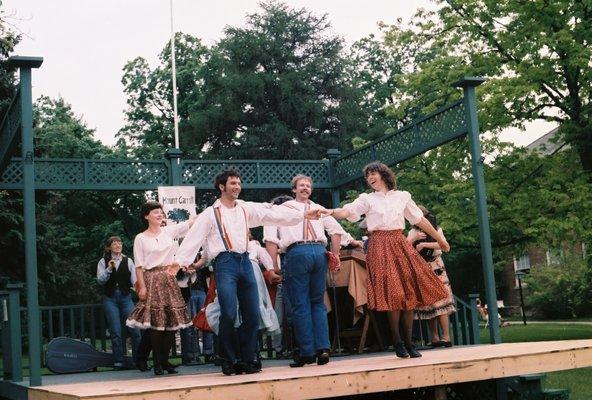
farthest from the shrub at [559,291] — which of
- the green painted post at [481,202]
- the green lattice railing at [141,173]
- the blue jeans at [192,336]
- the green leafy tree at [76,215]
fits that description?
the blue jeans at [192,336]

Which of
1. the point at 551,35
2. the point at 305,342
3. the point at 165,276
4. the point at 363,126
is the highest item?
the point at 363,126

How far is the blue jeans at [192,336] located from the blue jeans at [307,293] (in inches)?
107

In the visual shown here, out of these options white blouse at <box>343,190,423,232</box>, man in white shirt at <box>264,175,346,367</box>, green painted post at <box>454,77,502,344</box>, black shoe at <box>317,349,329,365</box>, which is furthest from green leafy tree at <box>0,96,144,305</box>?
white blouse at <box>343,190,423,232</box>

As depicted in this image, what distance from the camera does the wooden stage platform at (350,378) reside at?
5.31 metres

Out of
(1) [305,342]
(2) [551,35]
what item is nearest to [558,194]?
(2) [551,35]

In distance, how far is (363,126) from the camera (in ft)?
123

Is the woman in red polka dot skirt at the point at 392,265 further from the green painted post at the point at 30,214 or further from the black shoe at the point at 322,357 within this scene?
the green painted post at the point at 30,214

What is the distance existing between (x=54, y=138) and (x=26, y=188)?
2541cm

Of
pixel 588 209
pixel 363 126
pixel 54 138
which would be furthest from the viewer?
pixel 363 126

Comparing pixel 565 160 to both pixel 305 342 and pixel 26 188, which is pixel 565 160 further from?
pixel 26 188

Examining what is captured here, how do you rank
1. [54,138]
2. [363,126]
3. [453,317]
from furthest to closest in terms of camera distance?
[363,126] < [54,138] < [453,317]

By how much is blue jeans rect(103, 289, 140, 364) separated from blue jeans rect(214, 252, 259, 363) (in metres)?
3.34

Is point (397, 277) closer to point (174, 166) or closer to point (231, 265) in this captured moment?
point (231, 265)

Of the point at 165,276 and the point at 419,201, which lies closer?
the point at 165,276
